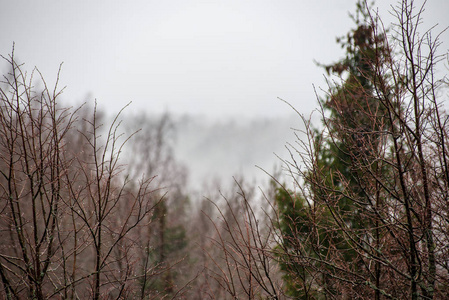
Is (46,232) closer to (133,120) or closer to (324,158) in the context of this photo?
(324,158)

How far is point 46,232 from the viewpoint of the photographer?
3363 millimetres

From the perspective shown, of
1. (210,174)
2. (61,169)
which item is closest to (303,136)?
(61,169)

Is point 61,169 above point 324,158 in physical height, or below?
below

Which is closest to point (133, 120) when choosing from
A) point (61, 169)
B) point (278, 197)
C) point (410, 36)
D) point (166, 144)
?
point (166, 144)

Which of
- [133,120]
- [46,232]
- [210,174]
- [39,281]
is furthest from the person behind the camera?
[210,174]

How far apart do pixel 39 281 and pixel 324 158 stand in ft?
21.2

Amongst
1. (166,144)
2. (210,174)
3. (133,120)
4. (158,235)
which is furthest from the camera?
(210,174)

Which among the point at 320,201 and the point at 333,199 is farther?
the point at 333,199

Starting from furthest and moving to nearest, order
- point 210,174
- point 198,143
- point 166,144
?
point 198,143 → point 210,174 → point 166,144

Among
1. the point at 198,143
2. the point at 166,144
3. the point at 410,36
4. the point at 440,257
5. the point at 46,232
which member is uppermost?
the point at 198,143

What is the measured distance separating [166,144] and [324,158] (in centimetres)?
1533

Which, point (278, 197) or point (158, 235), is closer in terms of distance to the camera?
point (278, 197)

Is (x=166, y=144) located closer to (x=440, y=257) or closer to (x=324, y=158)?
(x=324, y=158)

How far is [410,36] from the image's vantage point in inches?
125
